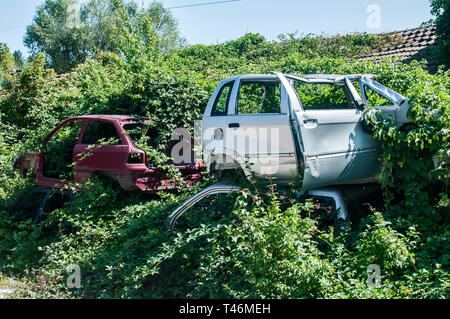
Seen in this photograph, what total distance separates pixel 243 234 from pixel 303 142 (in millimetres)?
1619

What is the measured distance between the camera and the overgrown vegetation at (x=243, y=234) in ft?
15.2

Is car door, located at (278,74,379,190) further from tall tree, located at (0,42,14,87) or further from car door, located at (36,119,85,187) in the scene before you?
tall tree, located at (0,42,14,87)

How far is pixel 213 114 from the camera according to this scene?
6910mm

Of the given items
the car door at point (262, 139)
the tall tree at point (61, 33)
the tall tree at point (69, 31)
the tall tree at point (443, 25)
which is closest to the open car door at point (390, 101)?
the car door at point (262, 139)

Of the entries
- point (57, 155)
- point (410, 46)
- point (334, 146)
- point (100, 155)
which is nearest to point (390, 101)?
point (334, 146)

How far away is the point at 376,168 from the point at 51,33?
34183 millimetres

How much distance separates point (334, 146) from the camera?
6.00 m

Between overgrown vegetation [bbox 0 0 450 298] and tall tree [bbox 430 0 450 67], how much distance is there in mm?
3143

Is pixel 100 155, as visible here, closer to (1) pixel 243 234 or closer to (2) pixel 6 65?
(1) pixel 243 234

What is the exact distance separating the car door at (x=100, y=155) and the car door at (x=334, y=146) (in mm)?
3341

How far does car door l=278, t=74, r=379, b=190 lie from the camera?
5820mm

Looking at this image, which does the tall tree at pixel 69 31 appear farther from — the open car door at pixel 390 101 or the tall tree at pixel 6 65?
the open car door at pixel 390 101
